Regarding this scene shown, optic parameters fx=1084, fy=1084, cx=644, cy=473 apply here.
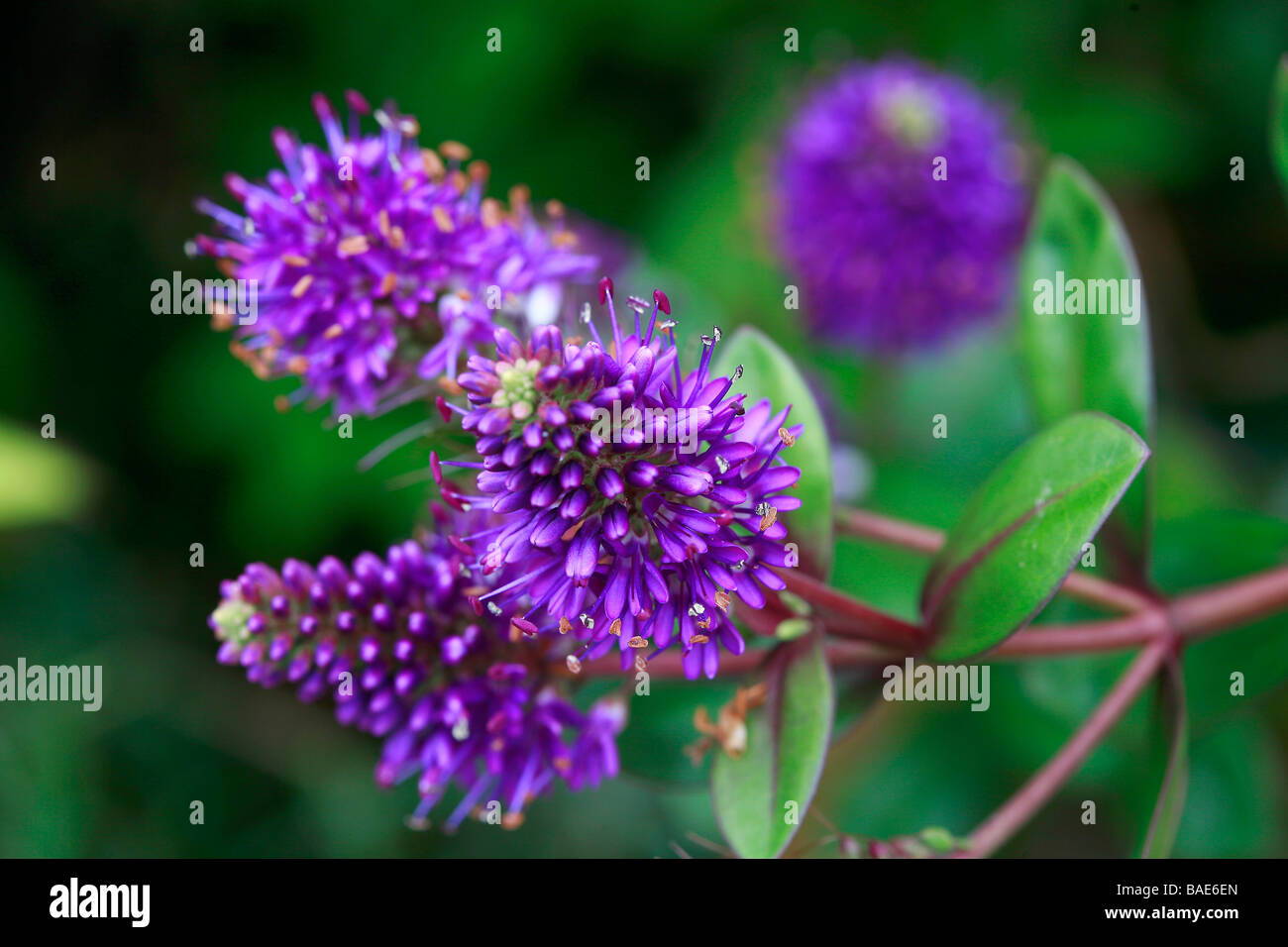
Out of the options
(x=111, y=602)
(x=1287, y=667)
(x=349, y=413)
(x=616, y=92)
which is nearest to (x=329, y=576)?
(x=349, y=413)

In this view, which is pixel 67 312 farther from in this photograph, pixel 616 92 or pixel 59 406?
pixel 616 92

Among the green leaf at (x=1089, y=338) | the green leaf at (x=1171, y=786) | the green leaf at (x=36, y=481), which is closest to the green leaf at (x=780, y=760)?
the green leaf at (x=1171, y=786)

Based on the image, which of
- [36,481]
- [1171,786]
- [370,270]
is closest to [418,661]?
[370,270]

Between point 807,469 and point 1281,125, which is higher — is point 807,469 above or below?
below

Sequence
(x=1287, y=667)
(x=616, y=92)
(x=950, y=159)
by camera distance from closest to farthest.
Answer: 1. (x=1287, y=667)
2. (x=950, y=159)
3. (x=616, y=92)

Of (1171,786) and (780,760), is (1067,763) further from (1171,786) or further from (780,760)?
(780,760)

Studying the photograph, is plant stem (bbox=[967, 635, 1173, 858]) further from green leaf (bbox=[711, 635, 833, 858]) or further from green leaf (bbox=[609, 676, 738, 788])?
green leaf (bbox=[609, 676, 738, 788])

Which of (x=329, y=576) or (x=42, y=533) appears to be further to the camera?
(x=42, y=533)
